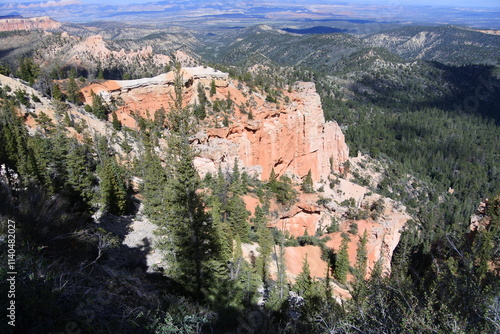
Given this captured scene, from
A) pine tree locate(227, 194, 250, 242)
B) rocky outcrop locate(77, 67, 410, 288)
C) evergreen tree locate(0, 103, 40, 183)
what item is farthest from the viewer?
rocky outcrop locate(77, 67, 410, 288)

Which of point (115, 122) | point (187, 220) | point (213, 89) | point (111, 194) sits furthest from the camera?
point (115, 122)

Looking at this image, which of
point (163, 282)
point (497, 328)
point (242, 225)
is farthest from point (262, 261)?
point (497, 328)

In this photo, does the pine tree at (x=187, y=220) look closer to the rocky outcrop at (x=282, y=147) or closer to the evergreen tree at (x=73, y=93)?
the rocky outcrop at (x=282, y=147)

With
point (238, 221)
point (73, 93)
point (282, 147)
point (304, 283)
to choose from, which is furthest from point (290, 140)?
point (73, 93)

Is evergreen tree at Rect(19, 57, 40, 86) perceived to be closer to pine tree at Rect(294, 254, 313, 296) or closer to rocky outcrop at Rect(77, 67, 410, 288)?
rocky outcrop at Rect(77, 67, 410, 288)

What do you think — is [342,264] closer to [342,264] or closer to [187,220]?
[342,264]

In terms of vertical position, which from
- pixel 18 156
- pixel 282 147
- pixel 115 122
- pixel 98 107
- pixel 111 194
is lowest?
pixel 282 147

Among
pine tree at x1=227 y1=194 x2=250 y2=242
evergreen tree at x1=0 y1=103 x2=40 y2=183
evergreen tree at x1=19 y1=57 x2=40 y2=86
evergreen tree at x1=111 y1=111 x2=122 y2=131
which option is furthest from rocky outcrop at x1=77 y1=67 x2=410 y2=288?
evergreen tree at x1=0 y1=103 x2=40 y2=183

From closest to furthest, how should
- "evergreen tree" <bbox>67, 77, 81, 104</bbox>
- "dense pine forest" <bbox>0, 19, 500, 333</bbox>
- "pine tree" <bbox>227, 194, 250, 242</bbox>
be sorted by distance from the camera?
"dense pine forest" <bbox>0, 19, 500, 333</bbox>, "pine tree" <bbox>227, 194, 250, 242</bbox>, "evergreen tree" <bbox>67, 77, 81, 104</bbox>

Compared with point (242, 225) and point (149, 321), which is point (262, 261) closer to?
point (242, 225)

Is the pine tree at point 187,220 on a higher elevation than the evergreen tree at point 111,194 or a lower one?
higher

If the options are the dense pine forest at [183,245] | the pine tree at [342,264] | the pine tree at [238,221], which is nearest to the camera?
the dense pine forest at [183,245]

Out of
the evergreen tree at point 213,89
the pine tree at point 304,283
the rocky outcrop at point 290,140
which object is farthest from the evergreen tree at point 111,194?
the evergreen tree at point 213,89

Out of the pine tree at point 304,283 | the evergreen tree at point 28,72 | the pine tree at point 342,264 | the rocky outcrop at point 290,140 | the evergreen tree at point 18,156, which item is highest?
the evergreen tree at point 28,72
